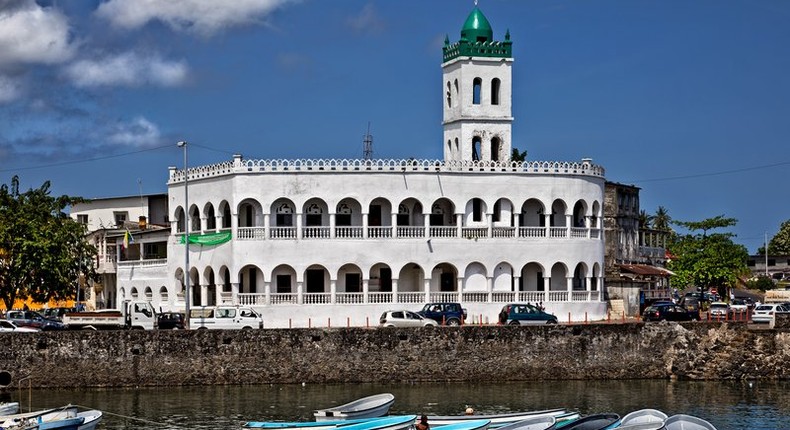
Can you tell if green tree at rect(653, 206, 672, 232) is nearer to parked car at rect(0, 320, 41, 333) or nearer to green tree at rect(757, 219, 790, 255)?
green tree at rect(757, 219, 790, 255)

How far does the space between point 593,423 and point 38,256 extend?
43.6m

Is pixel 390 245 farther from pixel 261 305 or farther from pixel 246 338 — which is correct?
pixel 246 338

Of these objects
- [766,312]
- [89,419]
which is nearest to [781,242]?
[766,312]

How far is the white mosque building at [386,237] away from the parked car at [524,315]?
15.1 ft

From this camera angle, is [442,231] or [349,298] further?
[442,231]

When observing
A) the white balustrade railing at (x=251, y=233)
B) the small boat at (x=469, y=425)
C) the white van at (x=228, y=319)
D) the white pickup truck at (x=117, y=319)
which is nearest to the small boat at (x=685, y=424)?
the small boat at (x=469, y=425)

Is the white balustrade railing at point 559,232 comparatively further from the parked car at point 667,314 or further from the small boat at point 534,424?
the small boat at point 534,424

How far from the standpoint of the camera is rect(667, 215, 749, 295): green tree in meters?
91.6

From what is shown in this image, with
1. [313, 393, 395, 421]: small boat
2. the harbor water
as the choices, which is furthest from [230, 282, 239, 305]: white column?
[313, 393, 395, 421]: small boat

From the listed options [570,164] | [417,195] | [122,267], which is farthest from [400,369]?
[122,267]

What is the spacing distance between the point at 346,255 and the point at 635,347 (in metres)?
16.9

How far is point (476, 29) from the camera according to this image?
77.4 meters

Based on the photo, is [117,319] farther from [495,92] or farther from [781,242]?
[781,242]

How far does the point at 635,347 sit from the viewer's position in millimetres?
60344
